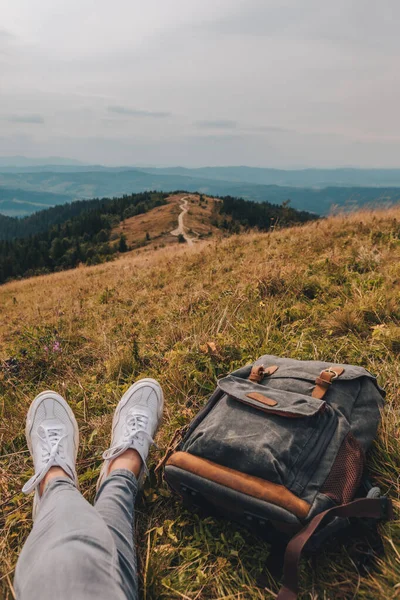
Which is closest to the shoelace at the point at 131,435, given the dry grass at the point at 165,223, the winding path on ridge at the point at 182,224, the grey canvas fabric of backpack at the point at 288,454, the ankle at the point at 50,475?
the ankle at the point at 50,475

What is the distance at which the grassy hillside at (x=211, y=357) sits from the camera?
5.42 feet

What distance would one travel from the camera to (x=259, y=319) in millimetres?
3650

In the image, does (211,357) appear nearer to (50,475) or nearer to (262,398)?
(262,398)

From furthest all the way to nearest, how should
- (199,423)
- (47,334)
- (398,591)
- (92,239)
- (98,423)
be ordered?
1. (92,239)
2. (47,334)
3. (98,423)
4. (199,423)
5. (398,591)

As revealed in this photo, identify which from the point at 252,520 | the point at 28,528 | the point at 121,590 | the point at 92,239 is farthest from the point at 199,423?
the point at 92,239

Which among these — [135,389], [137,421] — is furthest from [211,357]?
[137,421]

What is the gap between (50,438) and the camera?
2.43 meters

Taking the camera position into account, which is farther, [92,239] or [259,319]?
[92,239]

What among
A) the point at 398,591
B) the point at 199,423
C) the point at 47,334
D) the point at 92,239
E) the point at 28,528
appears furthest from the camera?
the point at 92,239

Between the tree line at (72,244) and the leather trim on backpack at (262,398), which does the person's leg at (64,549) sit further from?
the tree line at (72,244)

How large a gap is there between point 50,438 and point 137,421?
0.62 metres

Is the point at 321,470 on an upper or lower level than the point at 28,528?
upper

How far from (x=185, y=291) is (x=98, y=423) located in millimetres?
3020

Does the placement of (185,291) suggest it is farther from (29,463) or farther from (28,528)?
(28,528)
